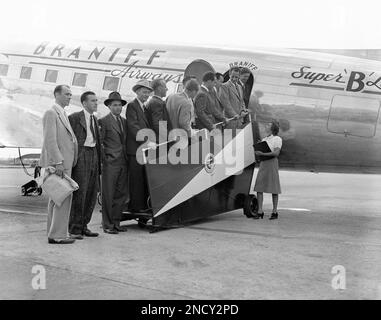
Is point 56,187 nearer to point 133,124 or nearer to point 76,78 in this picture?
point 133,124

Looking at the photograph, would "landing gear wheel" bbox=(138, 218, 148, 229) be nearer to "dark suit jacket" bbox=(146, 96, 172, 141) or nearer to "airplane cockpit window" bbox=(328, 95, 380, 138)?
"dark suit jacket" bbox=(146, 96, 172, 141)

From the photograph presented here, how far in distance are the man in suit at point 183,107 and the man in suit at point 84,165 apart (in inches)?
48.7

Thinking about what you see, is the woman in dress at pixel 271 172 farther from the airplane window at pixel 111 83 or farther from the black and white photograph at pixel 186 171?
the airplane window at pixel 111 83

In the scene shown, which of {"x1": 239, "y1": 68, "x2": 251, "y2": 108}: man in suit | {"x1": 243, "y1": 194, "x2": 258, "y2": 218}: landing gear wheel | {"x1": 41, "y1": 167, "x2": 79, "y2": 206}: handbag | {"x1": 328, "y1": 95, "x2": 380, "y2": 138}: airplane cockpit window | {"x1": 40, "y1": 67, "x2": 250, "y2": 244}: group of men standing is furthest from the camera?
{"x1": 239, "y1": 68, "x2": 251, "y2": 108}: man in suit

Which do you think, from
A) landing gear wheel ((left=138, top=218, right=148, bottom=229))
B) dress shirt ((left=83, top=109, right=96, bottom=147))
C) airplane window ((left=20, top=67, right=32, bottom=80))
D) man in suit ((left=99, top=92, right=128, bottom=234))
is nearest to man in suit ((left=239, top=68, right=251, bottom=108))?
man in suit ((left=99, top=92, right=128, bottom=234))

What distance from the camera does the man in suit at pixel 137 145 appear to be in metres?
7.73

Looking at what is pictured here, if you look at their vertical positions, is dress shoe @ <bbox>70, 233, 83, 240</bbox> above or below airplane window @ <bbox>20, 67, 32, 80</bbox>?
below

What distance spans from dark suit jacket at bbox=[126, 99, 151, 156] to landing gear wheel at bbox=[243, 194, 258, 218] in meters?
2.35

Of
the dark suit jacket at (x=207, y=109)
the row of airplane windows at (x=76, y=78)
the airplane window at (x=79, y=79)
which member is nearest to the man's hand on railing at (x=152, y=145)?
the dark suit jacket at (x=207, y=109)

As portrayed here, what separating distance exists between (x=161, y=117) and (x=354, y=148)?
3441 millimetres

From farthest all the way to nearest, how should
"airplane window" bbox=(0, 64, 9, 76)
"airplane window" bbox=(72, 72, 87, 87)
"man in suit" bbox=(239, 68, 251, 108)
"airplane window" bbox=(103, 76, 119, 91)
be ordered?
"airplane window" bbox=(0, 64, 9, 76) < "airplane window" bbox=(72, 72, 87, 87) < "airplane window" bbox=(103, 76, 119, 91) < "man in suit" bbox=(239, 68, 251, 108)

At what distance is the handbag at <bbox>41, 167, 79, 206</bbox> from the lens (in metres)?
6.52

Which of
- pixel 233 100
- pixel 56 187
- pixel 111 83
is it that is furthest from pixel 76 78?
pixel 56 187

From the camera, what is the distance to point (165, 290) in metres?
4.64
